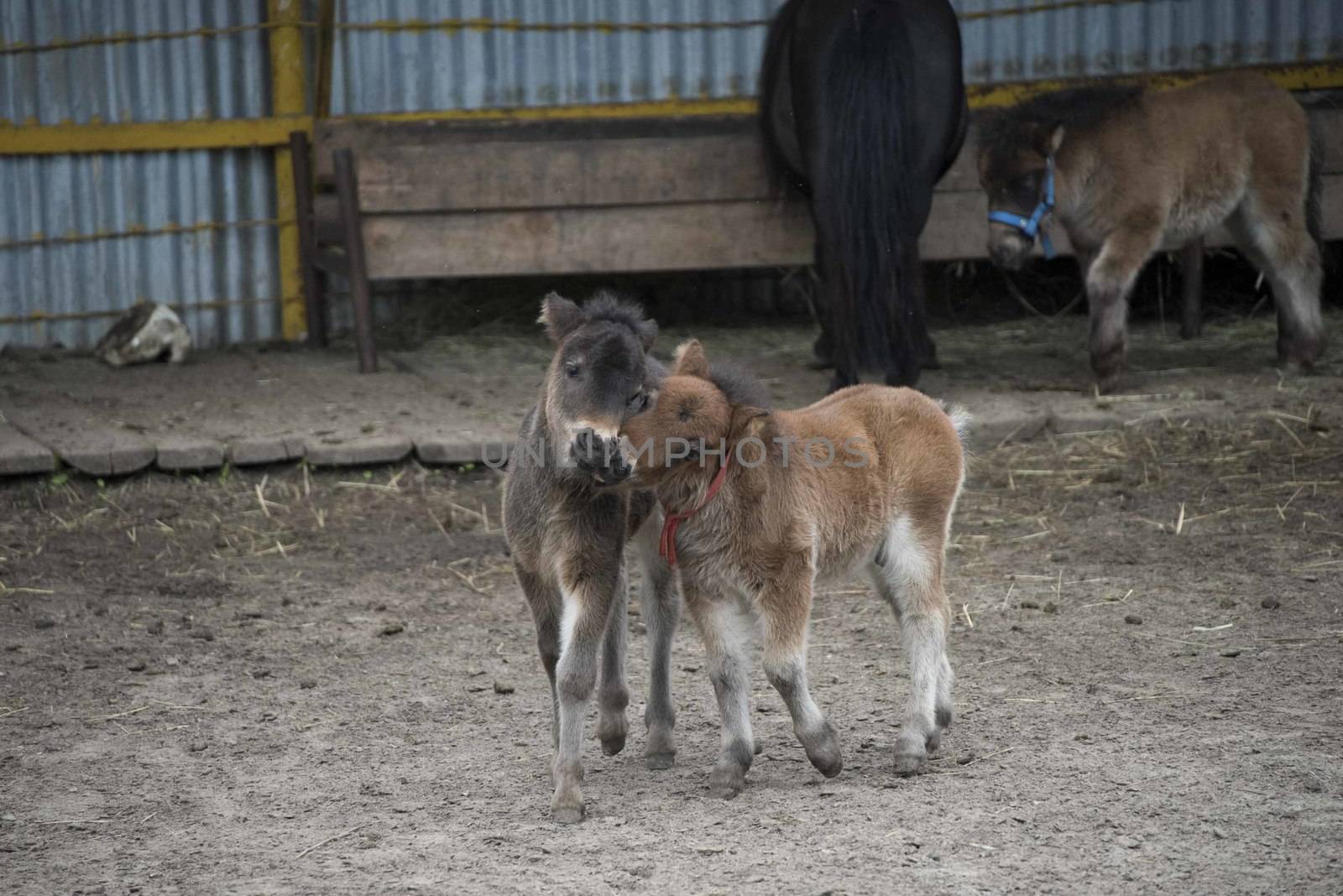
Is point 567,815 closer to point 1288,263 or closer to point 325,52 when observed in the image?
point 1288,263

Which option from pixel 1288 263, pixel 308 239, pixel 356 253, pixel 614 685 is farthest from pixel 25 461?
pixel 1288 263

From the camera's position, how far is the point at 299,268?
33.8ft

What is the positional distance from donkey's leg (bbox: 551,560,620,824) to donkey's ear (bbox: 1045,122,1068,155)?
15.7 feet

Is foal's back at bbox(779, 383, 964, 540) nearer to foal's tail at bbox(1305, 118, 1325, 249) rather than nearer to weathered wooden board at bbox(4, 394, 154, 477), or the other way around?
weathered wooden board at bbox(4, 394, 154, 477)

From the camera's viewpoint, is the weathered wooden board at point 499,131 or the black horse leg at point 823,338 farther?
the weathered wooden board at point 499,131

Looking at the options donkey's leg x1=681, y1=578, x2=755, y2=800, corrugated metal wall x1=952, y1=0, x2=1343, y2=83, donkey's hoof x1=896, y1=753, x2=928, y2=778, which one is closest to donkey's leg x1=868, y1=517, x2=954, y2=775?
donkey's hoof x1=896, y1=753, x2=928, y2=778

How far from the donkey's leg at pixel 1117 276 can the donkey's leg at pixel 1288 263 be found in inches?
28.1

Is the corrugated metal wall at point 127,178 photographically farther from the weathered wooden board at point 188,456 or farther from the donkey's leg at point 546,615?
the donkey's leg at point 546,615

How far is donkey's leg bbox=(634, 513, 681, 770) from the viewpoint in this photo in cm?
452

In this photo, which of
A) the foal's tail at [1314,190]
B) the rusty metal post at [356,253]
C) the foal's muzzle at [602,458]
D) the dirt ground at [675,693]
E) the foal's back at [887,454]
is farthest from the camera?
the rusty metal post at [356,253]

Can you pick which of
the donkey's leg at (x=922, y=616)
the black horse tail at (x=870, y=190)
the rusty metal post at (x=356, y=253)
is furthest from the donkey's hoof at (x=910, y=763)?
the rusty metal post at (x=356, y=253)

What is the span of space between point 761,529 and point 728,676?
1.33 feet

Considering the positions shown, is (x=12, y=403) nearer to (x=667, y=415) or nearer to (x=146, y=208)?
(x=146, y=208)

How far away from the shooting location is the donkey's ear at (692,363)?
422 centimetres
